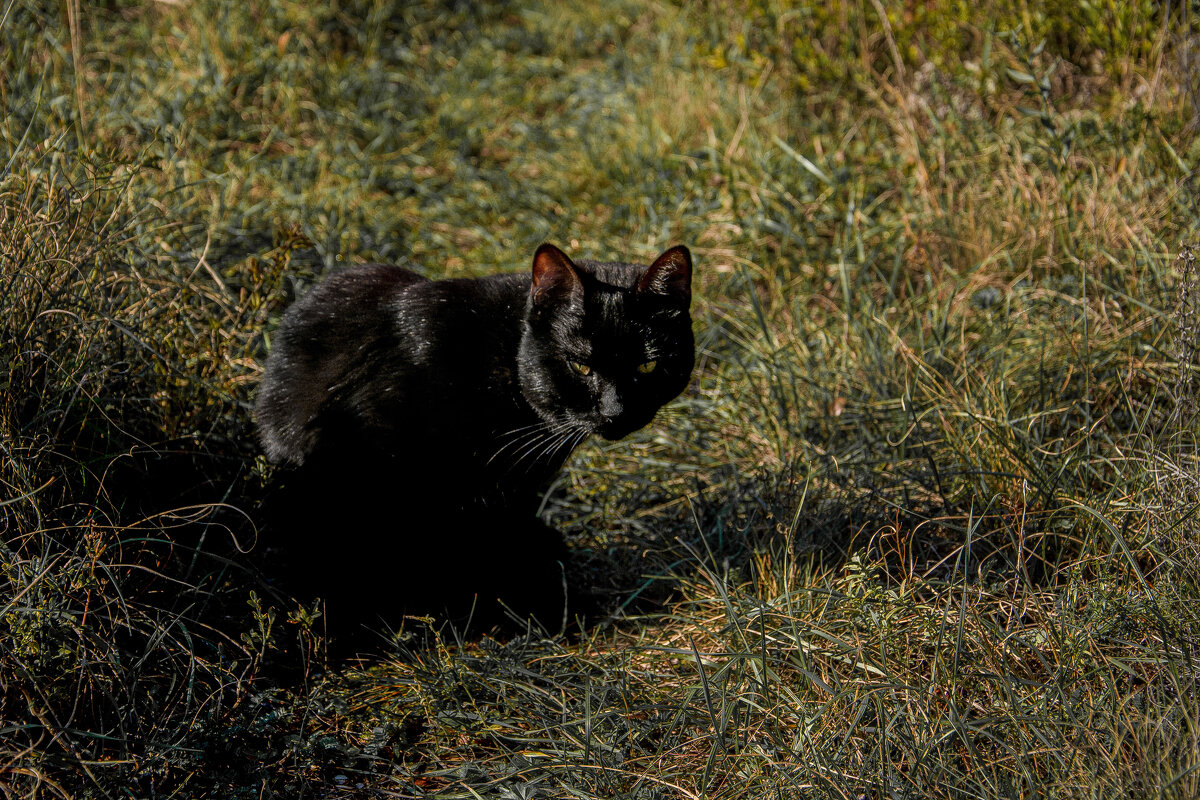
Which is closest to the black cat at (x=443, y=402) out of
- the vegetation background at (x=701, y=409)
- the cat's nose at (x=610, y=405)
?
the cat's nose at (x=610, y=405)

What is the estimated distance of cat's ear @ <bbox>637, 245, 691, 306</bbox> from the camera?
2.66m

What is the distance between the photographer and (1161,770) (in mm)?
1728

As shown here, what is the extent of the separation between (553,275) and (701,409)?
1.09 m

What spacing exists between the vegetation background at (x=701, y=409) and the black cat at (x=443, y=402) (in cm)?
13

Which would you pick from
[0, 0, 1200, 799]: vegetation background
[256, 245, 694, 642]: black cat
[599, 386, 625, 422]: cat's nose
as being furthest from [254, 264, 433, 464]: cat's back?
[599, 386, 625, 422]: cat's nose

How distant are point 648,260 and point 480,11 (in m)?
2.81

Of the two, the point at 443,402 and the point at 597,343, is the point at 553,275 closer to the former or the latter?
the point at 597,343

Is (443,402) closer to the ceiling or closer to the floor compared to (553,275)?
closer to the floor

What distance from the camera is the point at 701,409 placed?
140 inches

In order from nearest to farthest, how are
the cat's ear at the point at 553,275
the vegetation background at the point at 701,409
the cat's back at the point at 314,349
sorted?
the vegetation background at the point at 701,409
the cat's ear at the point at 553,275
the cat's back at the point at 314,349

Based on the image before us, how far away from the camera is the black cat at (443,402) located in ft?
8.78

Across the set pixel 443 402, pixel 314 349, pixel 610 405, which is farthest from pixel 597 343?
pixel 314 349

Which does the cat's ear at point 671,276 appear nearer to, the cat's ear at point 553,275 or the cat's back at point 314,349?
the cat's ear at point 553,275

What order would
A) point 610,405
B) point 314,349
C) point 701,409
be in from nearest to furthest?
point 610,405, point 314,349, point 701,409
